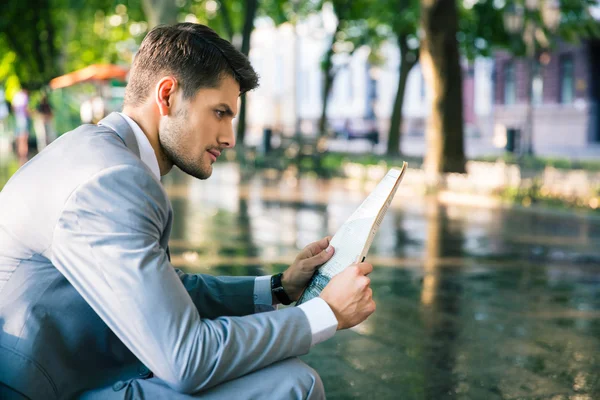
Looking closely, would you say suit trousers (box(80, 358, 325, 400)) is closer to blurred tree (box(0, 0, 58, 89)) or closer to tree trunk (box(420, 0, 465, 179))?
tree trunk (box(420, 0, 465, 179))

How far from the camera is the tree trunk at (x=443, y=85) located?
17.6 meters

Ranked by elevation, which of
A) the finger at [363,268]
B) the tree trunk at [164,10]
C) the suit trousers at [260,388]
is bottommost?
the suit trousers at [260,388]

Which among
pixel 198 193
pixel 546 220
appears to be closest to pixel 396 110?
pixel 198 193

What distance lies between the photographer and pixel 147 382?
8.05 feet

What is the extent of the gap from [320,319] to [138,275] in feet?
1.70

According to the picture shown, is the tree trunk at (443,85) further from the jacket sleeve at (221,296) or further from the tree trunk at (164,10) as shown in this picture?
the jacket sleeve at (221,296)

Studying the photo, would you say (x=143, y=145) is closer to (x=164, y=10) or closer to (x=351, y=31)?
(x=164, y=10)

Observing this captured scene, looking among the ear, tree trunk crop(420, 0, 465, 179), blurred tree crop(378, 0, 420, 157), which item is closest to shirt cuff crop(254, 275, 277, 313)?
the ear

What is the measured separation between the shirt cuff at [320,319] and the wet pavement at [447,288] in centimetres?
231

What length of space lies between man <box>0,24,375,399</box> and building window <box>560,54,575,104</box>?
4084cm

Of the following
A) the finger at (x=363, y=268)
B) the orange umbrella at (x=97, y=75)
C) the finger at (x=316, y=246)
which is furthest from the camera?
the orange umbrella at (x=97, y=75)

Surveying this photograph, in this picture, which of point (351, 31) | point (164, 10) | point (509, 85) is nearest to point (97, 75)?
point (351, 31)

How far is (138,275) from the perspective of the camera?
7.05 ft

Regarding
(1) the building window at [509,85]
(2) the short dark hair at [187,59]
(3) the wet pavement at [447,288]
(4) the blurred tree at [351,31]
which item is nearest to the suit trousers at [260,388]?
(2) the short dark hair at [187,59]
